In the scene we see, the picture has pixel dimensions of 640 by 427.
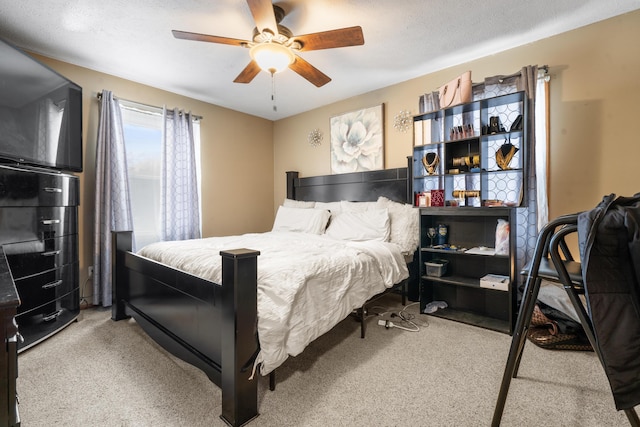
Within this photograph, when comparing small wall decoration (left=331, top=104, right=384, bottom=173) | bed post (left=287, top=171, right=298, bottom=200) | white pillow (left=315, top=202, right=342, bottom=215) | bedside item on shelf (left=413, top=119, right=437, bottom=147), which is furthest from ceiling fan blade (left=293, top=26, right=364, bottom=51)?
bed post (left=287, top=171, right=298, bottom=200)

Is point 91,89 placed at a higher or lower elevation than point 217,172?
higher

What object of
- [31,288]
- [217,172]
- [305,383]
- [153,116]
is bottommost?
[305,383]

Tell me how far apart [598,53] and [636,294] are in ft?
8.11

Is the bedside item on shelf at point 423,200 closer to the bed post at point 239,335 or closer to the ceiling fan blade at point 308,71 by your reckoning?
the ceiling fan blade at point 308,71

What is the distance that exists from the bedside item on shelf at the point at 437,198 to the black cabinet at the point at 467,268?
0.12 metres

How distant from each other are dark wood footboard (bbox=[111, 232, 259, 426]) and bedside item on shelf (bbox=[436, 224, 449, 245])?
6.92 ft

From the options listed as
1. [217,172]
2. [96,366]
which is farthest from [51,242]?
[217,172]

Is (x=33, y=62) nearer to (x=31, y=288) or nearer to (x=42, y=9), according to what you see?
→ (x=42, y=9)

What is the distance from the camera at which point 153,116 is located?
356 cm

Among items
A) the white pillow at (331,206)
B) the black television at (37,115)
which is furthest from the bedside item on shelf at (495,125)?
the black television at (37,115)

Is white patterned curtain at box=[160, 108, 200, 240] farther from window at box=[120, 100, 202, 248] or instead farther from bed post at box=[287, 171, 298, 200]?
bed post at box=[287, 171, 298, 200]

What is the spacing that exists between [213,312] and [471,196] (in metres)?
2.40

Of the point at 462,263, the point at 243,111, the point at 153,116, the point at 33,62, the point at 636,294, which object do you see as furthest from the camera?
the point at 243,111

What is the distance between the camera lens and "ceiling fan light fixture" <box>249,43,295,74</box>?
6.74ft
